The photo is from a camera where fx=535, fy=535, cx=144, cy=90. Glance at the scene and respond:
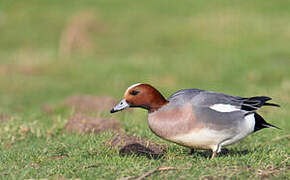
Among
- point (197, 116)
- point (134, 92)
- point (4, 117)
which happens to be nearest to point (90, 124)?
point (4, 117)

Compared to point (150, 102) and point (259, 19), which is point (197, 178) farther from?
point (259, 19)

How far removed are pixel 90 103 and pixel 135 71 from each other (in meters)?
4.34

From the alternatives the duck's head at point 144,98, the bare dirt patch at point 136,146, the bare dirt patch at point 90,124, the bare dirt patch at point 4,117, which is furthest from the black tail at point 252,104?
the bare dirt patch at point 4,117

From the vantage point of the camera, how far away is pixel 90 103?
9945 millimetres

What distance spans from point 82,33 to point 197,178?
14.4m

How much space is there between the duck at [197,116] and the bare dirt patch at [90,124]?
1.97 m

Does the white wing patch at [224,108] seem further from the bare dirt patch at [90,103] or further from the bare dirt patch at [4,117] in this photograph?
the bare dirt patch at [90,103]

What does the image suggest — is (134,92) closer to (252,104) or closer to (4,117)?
(252,104)

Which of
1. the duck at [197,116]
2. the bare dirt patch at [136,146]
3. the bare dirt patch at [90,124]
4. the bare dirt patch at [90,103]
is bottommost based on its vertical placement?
the bare dirt patch at [90,103]

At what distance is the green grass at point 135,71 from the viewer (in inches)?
202

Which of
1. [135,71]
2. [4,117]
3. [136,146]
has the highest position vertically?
[136,146]

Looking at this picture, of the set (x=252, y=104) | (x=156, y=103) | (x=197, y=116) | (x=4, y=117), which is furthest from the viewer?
(x=4, y=117)

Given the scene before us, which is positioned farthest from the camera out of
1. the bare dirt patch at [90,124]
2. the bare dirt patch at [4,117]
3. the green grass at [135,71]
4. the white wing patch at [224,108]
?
the bare dirt patch at [4,117]

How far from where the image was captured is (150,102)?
17.5 ft
